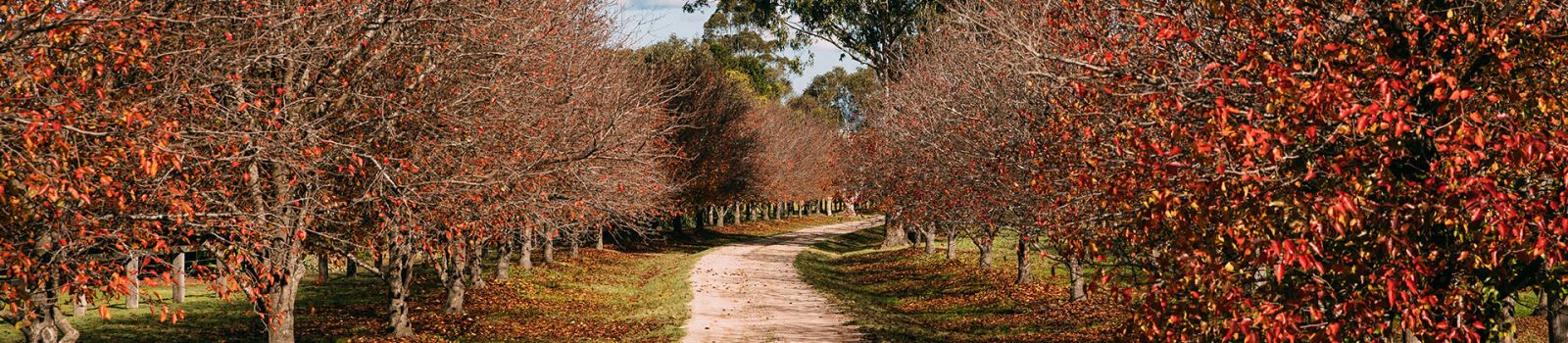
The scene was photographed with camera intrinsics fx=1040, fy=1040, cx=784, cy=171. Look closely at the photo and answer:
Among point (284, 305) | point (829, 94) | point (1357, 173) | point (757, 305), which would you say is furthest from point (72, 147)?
point (829, 94)

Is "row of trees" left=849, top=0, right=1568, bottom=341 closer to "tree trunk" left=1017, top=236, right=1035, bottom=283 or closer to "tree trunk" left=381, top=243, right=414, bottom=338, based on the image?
"tree trunk" left=381, top=243, right=414, bottom=338

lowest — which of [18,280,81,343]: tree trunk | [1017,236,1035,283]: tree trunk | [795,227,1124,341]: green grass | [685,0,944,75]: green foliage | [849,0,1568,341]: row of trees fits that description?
[795,227,1124,341]: green grass

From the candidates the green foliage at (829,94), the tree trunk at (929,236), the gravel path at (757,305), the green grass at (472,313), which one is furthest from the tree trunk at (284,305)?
the green foliage at (829,94)

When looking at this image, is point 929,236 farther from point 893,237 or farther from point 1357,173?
point 1357,173

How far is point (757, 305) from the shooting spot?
25.0 meters

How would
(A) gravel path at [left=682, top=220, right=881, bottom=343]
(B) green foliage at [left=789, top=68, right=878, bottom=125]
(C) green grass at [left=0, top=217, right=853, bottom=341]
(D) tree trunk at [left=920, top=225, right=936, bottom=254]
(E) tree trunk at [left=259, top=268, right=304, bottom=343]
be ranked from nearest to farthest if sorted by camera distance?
(E) tree trunk at [left=259, top=268, right=304, bottom=343], (A) gravel path at [left=682, top=220, right=881, bottom=343], (C) green grass at [left=0, top=217, right=853, bottom=341], (D) tree trunk at [left=920, top=225, right=936, bottom=254], (B) green foliage at [left=789, top=68, right=878, bottom=125]

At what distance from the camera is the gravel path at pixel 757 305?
19.3 metres

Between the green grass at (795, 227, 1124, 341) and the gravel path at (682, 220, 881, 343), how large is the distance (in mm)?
733

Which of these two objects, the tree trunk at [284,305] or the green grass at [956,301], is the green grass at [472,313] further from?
the green grass at [956,301]

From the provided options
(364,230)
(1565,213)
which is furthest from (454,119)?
(1565,213)

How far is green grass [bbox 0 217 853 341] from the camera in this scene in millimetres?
19594

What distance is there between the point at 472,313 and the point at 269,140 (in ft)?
43.0

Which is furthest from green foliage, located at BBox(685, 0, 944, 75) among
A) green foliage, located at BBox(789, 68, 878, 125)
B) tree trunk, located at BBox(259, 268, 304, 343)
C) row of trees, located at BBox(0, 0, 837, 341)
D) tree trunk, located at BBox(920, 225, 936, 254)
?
green foliage, located at BBox(789, 68, 878, 125)

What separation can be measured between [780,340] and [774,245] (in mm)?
A: 35716
